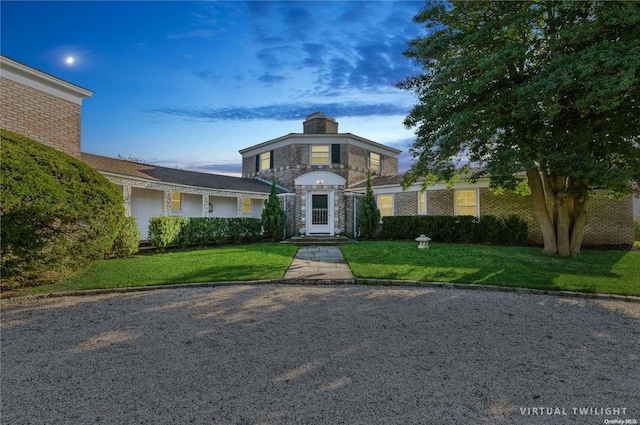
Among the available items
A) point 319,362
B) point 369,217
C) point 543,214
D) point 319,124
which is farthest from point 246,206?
point 319,362

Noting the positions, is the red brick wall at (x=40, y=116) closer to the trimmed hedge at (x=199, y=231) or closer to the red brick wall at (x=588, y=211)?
the trimmed hedge at (x=199, y=231)

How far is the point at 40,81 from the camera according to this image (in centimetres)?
941

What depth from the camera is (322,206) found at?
56.3 ft

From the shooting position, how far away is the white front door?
1692cm

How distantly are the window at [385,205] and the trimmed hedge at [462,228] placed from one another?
2.05 meters

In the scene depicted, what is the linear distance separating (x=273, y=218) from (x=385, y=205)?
6.83 metres

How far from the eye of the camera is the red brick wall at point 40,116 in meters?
8.77

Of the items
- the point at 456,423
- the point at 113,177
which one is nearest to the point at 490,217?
the point at 456,423

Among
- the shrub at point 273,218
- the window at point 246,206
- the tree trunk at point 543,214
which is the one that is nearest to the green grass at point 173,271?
the shrub at point 273,218

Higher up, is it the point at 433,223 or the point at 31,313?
the point at 433,223

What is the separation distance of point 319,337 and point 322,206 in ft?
44.0

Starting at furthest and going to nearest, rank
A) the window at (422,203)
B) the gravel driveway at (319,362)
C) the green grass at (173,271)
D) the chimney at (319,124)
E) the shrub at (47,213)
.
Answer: the chimney at (319,124), the window at (422,203), the green grass at (173,271), the shrub at (47,213), the gravel driveway at (319,362)

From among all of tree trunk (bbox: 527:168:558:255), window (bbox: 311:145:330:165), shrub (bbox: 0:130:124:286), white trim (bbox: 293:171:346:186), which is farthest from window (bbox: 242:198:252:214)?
tree trunk (bbox: 527:168:558:255)

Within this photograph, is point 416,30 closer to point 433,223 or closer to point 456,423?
point 433,223
